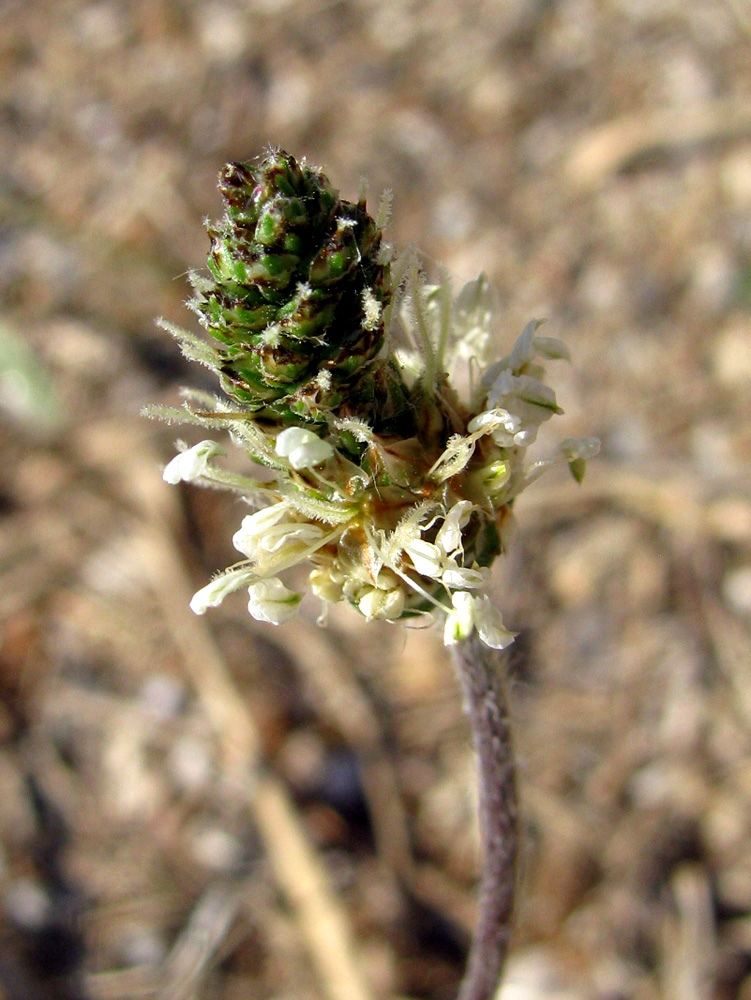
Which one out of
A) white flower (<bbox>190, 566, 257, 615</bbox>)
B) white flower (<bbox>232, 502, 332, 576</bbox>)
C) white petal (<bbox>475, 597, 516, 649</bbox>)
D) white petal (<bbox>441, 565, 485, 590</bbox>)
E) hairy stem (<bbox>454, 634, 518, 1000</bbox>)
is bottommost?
hairy stem (<bbox>454, 634, 518, 1000</bbox>)

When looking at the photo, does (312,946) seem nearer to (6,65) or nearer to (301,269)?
(301,269)

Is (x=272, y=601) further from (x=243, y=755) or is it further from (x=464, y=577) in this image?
(x=243, y=755)

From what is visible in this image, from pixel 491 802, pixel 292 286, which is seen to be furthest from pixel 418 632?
pixel 292 286

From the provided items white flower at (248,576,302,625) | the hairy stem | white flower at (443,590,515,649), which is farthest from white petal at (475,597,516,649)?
white flower at (248,576,302,625)

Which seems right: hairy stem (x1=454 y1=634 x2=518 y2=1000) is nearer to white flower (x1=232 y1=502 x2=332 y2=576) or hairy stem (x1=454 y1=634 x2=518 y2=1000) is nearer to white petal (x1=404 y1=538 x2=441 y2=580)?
white petal (x1=404 y1=538 x2=441 y2=580)

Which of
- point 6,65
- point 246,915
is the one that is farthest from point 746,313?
point 6,65

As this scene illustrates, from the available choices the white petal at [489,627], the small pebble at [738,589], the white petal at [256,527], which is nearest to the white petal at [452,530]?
the white petal at [489,627]
